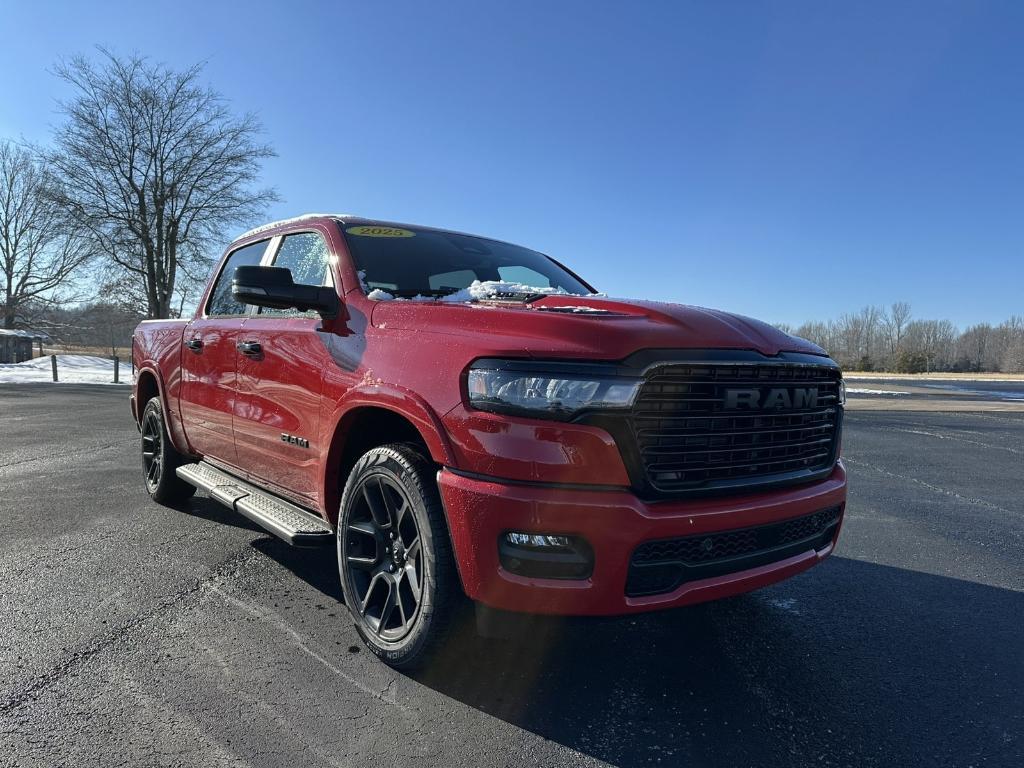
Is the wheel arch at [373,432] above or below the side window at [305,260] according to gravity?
below

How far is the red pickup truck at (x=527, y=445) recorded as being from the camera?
2033mm

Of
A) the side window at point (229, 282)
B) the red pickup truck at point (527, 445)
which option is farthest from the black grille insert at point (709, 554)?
the side window at point (229, 282)

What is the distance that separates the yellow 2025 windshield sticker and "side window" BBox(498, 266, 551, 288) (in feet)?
1.87

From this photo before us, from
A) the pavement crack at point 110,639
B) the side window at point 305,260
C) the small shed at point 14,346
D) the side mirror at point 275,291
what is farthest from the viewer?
the small shed at point 14,346

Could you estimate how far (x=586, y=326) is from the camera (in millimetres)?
2127

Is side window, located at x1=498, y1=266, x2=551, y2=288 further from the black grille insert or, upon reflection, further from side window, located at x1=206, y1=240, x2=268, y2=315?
the black grille insert

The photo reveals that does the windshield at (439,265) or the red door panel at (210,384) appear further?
the red door panel at (210,384)

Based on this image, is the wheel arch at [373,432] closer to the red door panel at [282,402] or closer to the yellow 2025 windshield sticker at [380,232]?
the red door panel at [282,402]

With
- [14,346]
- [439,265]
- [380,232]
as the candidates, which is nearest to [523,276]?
[439,265]

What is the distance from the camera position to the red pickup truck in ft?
6.67

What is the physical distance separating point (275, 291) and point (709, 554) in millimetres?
2049

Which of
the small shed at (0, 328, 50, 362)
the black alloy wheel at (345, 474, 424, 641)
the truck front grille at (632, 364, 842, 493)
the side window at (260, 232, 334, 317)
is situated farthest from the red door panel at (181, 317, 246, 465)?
the small shed at (0, 328, 50, 362)

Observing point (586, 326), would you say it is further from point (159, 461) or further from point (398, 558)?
point (159, 461)

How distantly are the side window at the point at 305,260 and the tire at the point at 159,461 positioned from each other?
5.95 ft
